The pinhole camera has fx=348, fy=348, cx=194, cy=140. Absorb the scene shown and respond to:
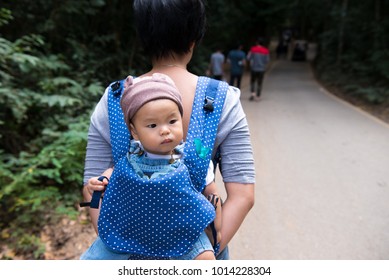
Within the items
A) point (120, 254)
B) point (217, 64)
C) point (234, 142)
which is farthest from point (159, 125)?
point (217, 64)

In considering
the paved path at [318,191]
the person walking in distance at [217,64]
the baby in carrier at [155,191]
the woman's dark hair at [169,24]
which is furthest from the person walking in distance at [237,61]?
the baby in carrier at [155,191]

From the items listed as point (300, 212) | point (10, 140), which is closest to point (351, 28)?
point (300, 212)

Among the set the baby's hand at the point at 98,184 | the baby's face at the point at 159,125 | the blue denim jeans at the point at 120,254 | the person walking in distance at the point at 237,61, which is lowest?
the person walking in distance at the point at 237,61

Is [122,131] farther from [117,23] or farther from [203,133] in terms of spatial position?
[117,23]

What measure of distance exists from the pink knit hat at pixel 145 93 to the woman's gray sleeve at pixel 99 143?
0.61ft

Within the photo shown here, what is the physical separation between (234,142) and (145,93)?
413mm

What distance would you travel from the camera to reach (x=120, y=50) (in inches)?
352

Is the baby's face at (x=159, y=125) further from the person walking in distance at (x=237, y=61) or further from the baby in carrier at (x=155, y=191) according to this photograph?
the person walking in distance at (x=237, y=61)

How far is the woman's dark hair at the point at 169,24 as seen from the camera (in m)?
1.27

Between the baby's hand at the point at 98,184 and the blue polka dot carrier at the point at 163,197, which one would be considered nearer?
the blue polka dot carrier at the point at 163,197

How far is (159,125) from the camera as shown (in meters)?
1.17

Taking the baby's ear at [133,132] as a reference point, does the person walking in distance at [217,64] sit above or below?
below

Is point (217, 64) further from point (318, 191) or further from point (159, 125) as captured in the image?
point (159, 125)

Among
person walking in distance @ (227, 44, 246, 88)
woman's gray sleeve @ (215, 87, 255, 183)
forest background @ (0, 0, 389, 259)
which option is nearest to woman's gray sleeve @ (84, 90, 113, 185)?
woman's gray sleeve @ (215, 87, 255, 183)
